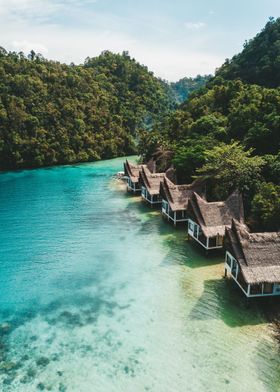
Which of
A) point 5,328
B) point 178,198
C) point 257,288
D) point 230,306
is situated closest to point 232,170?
point 178,198

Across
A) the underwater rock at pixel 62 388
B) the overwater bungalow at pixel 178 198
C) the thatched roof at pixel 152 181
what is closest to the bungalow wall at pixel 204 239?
the overwater bungalow at pixel 178 198

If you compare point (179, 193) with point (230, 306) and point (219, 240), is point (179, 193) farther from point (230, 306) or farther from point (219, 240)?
point (230, 306)

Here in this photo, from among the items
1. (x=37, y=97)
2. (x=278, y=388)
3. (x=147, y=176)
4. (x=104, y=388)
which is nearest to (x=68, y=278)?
(x=104, y=388)

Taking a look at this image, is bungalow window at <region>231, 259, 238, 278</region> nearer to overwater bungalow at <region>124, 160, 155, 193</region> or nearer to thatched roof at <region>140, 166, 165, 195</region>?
thatched roof at <region>140, 166, 165, 195</region>

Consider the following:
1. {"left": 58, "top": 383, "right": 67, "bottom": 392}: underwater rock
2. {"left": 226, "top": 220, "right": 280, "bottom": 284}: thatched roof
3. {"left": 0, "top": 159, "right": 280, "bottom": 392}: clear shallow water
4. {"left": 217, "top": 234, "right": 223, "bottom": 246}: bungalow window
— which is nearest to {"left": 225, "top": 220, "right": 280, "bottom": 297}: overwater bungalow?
{"left": 226, "top": 220, "right": 280, "bottom": 284}: thatched roof

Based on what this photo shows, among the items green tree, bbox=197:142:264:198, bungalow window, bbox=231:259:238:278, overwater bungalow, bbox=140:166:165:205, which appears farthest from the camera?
overwater bungalow, bbox=140:166:165:205
